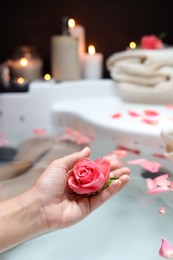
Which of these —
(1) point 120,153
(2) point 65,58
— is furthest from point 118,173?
(2) point 65,58

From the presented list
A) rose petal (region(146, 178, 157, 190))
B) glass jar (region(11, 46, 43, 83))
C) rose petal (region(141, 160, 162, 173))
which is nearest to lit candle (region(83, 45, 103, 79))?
glass jar (region(11, 46, 43, 83))

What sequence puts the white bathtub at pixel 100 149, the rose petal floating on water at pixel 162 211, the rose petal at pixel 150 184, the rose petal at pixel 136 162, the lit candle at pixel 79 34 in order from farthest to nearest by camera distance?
1. the lit candle at pixel 79 34
2. the rose petal at pixel 136 162
3. the rose petal at pixel 150 184
4. the rose petal floating on water at pixel 162 211
5. the white bathtub at pixel 100 149

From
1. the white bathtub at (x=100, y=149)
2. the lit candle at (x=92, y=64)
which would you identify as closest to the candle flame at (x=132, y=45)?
the lit candle at (x=92, y=64)

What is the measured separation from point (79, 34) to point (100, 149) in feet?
2.81

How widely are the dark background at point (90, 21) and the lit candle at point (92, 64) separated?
0.48 ft

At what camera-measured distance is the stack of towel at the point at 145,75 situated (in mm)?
1780

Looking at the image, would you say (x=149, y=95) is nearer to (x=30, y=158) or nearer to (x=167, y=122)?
(x=167, y=122)

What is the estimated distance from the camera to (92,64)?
6.82ft

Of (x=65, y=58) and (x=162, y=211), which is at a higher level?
(x=65, y=58)

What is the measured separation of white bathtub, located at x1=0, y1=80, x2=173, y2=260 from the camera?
102 centimetres

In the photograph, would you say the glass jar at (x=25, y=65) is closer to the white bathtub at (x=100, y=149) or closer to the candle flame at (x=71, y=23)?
the white bathtub at (x=100, y=149)

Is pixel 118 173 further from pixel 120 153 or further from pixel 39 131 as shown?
pixel 39 131

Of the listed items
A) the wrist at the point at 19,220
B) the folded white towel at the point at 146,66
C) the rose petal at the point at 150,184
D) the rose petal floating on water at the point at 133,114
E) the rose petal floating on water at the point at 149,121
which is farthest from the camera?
the folded white towel at the point at 146,66

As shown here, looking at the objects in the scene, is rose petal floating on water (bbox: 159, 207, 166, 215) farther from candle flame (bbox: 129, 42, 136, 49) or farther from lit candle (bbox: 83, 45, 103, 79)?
candle flame (bbox: 129, 42, 136, 49)
